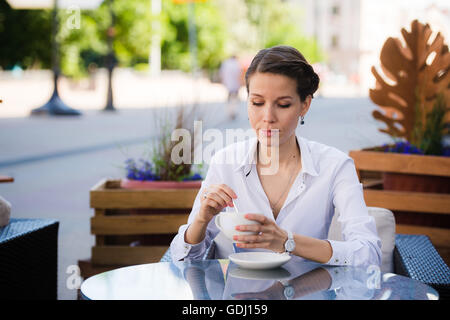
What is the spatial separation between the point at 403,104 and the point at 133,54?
2131cm

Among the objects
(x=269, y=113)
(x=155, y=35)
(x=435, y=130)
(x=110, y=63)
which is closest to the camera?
(x=269, y=113)

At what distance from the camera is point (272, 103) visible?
8.67 ft

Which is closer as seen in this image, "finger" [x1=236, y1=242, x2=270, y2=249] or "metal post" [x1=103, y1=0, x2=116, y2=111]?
"finger" [x1=236, y1=242, x2=270, y2=249]

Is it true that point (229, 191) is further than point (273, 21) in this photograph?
No

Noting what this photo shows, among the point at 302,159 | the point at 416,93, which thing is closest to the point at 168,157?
the point at 302,159

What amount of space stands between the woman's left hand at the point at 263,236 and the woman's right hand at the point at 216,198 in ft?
0.62

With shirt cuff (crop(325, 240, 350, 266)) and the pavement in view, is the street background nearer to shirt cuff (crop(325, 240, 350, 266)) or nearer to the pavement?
the pavement

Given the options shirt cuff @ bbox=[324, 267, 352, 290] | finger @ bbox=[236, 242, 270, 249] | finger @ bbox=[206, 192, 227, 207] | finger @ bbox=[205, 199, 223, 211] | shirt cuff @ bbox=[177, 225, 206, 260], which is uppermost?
finger @ bbox=[206, 192, 227, 207]

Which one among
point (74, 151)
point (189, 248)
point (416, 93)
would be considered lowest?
point (74, 151)

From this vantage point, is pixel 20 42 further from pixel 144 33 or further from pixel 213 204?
pixel 213 204

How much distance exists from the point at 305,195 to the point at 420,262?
626 millimetres

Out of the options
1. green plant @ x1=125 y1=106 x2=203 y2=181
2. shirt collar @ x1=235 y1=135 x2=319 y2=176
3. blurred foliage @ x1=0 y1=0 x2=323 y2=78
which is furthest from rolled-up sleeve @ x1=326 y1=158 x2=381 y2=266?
blurred foliage @ x1=0 y1=0 x2=323 y2=78

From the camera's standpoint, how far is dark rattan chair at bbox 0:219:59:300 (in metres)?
3.06
